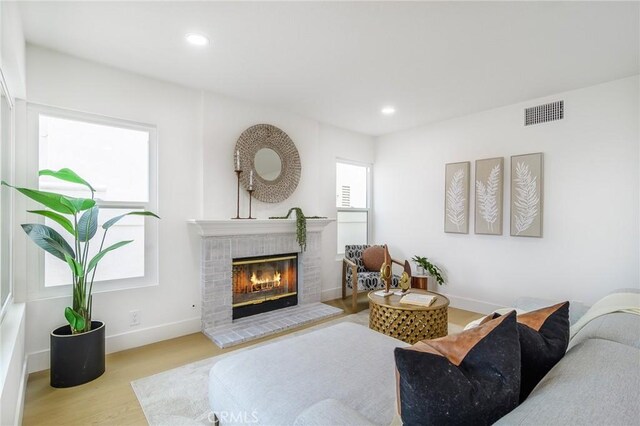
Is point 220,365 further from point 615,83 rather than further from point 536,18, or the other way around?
point 615,83

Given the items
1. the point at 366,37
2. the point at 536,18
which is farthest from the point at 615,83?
the point at 366,37

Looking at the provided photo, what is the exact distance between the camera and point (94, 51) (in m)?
2.52

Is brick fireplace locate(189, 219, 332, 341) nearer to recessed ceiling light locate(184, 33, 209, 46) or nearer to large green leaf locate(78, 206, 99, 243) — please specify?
large green leaf locate(78, 206, 99, 243)

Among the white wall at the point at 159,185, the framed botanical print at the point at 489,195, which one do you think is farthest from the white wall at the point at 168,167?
the framed botanical print at the point at 489,195

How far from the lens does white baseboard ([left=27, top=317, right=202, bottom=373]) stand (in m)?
2.45

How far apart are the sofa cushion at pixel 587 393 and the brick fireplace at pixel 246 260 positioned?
9.21 feet

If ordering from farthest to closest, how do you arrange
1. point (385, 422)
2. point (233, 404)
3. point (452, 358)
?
point (233, 404)
point (385, 422)
point (452, 358)

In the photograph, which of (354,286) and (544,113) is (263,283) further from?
(544,113)

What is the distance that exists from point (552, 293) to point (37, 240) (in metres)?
4.72

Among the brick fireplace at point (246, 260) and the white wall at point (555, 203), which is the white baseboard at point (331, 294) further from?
the white wall at point (555, 203)

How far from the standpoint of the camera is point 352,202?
507cm

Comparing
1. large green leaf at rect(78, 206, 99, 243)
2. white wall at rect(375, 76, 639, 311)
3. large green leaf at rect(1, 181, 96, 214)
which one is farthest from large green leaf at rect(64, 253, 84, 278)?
white wall at rect(375, 76, 639, 311)

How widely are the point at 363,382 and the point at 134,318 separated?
250cm

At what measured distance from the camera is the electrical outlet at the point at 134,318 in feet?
9.47
